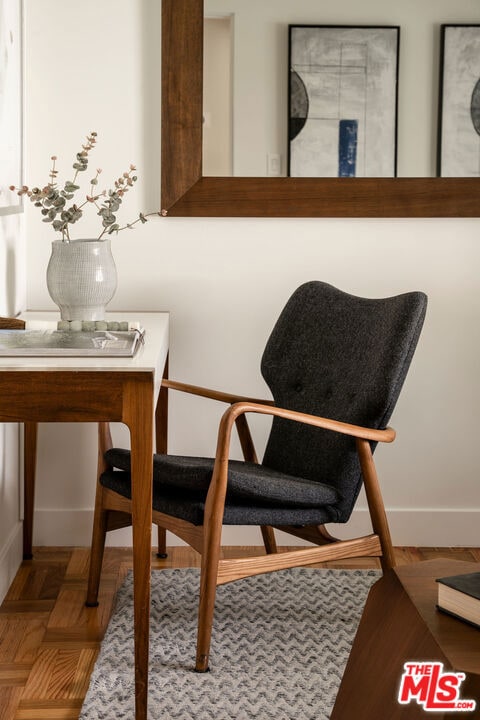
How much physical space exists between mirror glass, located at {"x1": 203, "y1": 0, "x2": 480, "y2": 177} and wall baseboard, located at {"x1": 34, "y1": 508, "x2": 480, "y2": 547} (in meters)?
1.09

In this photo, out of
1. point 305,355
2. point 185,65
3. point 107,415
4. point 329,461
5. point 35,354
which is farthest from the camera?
point 185,65

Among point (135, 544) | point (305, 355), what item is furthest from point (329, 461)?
point (135, 544)

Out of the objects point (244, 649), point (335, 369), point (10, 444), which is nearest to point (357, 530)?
point (335, 369)

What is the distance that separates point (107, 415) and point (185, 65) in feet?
4.64

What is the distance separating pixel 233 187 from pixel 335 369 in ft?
2.36

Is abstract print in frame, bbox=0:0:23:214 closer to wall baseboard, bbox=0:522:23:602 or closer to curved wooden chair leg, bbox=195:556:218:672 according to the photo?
wall baseboard, bbox=0:522:23:602

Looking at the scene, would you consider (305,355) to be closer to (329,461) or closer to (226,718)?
(329,461)

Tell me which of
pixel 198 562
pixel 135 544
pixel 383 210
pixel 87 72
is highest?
pixel 87 72

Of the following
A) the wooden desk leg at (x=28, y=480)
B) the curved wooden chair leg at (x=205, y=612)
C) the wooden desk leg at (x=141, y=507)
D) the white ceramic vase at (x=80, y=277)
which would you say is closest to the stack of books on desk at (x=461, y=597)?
the wooden desk leg at (x=141, y=507)

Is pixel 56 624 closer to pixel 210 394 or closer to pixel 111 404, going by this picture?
pixel 210 394

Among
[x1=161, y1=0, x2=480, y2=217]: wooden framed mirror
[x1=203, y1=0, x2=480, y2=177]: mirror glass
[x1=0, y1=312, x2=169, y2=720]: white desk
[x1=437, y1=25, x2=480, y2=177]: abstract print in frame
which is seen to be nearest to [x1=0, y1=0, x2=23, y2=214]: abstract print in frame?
[x1=161, y1=0, x2=480, y2=217]: wooden framed mirror

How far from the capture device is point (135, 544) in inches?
76.5

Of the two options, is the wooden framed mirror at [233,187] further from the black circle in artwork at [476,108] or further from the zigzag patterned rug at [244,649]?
the zigzag patterned rug at [244,649]

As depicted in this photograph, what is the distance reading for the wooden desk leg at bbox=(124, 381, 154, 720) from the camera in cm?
190
